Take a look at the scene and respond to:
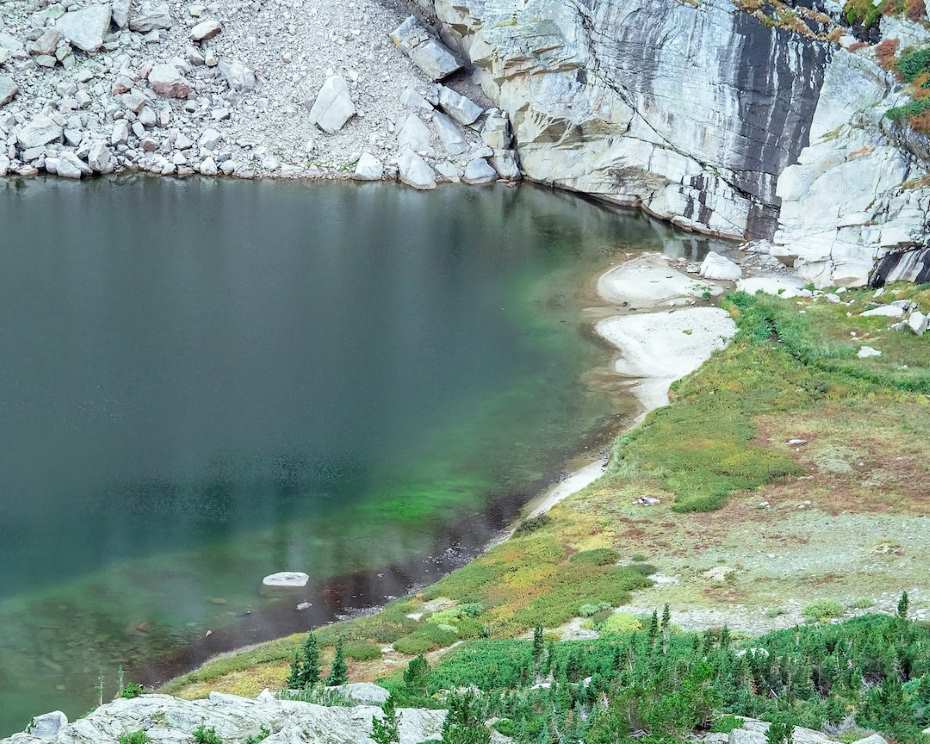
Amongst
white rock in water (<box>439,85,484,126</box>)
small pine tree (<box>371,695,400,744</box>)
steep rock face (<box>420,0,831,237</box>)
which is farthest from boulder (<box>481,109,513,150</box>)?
small pine tree (<box>371,695,400,744</box>)

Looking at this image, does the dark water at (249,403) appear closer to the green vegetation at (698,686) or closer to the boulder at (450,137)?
the boulder at (450,137)

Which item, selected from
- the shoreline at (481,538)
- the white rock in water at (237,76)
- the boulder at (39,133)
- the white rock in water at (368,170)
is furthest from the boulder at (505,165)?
the boulder at (39,133)

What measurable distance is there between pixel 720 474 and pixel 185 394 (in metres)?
28.7

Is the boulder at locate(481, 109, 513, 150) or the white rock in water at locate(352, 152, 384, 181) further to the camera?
the boulder at locate(481, 109, 513, 150)

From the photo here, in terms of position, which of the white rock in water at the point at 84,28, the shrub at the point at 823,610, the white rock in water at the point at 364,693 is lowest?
the shrub at the point at 823,610

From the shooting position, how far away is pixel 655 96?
10106 centimetres

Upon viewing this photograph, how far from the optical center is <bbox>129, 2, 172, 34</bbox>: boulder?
364ft

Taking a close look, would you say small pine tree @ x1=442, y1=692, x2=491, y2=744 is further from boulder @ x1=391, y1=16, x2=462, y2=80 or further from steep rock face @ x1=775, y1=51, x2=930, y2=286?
boulder @ x1=391, y1=16, x2=462, y2=80

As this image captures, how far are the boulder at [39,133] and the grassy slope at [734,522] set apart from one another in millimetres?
66890

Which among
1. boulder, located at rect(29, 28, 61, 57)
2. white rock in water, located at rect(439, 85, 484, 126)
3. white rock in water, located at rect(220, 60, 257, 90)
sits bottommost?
white rock in water, located at rect(439, 85, 484, 126)

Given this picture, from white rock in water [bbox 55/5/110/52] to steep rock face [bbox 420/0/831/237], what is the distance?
108 ft

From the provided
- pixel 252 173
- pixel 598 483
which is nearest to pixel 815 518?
pixel 598 483

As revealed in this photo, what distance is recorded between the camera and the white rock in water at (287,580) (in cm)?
4544

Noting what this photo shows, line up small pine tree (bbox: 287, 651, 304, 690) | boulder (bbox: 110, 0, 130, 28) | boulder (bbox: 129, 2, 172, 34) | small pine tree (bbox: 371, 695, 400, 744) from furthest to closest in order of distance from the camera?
boulder (bbox: 129, 2, 172, 34)
boulder (bbox: 110, 0, 130, 28)
small pine tree (bbox: 287, 651, 304, 690)
small pine tree (bbox: 371, 695, 400, 744)
